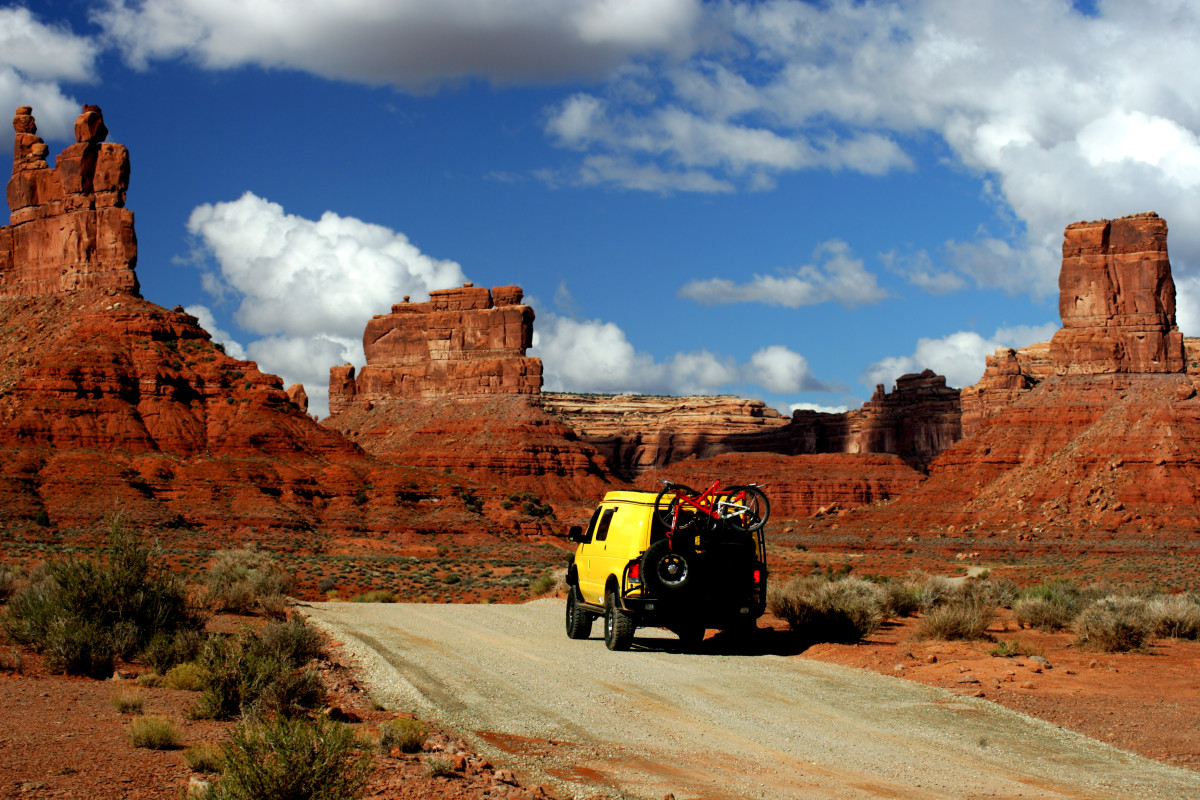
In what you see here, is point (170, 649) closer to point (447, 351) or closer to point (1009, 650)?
point (1009, 650)

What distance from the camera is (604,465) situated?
9394cm

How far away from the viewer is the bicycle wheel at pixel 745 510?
1478 cm

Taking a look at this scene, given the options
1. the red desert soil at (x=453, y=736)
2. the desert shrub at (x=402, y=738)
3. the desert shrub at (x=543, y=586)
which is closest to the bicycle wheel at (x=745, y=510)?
the red desert soil at (x=453, y=736)

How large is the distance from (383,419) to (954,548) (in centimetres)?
5939

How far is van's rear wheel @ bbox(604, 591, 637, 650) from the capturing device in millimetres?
15070

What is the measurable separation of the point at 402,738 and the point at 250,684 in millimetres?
2448

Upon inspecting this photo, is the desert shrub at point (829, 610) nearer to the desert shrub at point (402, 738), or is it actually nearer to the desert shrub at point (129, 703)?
the desert shrub at point (402, 738)

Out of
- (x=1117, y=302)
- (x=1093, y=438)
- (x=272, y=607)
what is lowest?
(x=272, y=607)

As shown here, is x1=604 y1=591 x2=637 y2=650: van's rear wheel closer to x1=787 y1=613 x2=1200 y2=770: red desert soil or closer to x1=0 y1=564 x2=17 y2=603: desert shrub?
x1=787 y1=613 x2=1200 y2=770: red desert soil

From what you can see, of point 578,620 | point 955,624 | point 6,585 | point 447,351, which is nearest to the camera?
point 955,624

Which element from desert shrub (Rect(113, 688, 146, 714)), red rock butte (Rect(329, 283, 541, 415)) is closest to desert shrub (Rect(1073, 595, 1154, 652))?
desert shrub (Rect(113, 688, 146, 714))

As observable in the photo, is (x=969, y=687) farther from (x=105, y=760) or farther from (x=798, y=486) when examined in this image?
(x=798, y=486)

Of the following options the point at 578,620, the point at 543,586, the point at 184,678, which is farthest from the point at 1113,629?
the point at 543,586

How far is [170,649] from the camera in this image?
1270cm
